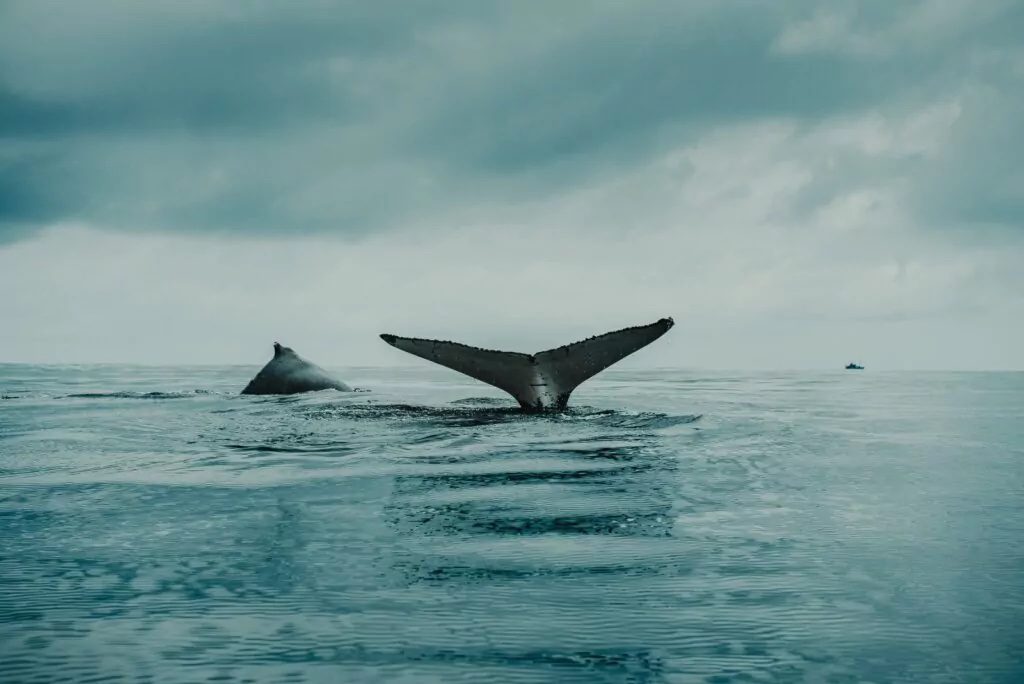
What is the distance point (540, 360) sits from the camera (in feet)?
43.1

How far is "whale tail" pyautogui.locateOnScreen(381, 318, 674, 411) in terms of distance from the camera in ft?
39.9

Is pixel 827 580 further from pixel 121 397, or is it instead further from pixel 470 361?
pixel 121 397

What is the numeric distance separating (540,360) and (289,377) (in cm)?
916

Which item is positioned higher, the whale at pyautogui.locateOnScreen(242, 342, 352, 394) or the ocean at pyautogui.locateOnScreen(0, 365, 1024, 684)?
the whale at pyautogui.locateOnScreen(242, 342, 352, 394)

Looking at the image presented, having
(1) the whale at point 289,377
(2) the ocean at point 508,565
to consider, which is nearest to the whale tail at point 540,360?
(2) the ocean at point 508,565

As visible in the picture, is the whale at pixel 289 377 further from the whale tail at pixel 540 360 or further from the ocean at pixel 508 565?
the ocean at pixel 508 565

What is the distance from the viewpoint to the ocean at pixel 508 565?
2.67 meters

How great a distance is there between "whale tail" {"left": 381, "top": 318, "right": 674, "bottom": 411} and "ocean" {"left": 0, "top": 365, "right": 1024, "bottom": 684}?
10.8ft

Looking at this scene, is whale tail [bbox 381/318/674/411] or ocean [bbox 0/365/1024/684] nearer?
ocean [bbox 0/365/1024/684]

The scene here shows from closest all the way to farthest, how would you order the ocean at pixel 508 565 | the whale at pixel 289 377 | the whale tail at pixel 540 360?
the ocean at pixel 508 565 < the whale tail at pixel 540 360 < the whale at pixel 289 377

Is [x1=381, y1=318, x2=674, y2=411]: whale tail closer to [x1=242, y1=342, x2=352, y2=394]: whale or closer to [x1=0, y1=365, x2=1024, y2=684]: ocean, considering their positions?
[x1=0, y1=365, x2=1024, y2=684]: ocean

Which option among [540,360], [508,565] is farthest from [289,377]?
[508,565]

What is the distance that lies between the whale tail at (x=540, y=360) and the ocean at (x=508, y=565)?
329 centimetres

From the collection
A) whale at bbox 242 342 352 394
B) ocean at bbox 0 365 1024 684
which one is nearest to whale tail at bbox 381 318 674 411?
ocean at bbox 0 365 1024 684
